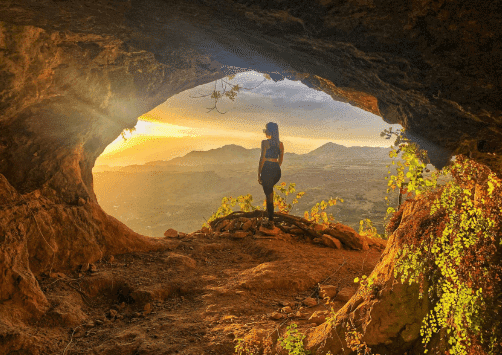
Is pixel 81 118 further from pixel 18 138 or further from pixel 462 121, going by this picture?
pixel 462 121

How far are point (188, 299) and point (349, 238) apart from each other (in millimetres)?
4899

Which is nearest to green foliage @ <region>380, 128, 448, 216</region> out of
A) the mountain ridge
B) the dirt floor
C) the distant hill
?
the dirt floor

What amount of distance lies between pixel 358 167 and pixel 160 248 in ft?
210

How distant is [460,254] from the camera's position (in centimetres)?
224

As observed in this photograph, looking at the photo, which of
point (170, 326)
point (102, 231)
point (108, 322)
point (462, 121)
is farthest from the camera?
point (102, 231)

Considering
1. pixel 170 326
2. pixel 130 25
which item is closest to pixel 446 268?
pixel 170 326

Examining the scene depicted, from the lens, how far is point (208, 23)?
2615 millimetres

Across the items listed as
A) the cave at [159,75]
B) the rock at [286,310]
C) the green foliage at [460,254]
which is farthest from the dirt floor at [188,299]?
the green foliage at [460,254]

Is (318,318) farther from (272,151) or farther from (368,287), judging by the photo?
(272,151)

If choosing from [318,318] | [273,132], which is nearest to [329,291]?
[318,318]

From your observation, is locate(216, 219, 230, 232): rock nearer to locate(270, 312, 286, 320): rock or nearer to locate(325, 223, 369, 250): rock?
locate(325, 223, 369, 250): rock

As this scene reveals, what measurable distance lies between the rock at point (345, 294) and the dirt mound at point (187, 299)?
0.01m

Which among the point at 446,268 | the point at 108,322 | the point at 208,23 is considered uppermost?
the point at 208,23

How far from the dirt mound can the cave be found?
1.80 ft
